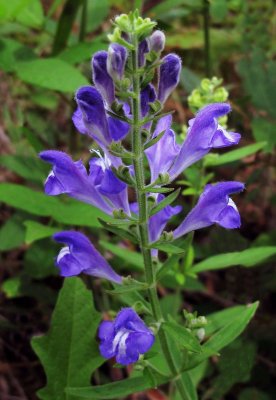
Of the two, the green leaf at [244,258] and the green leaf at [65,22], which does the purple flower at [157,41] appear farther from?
the green leaf at [65,22]

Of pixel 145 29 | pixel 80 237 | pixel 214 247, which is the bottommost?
pixel 214 247

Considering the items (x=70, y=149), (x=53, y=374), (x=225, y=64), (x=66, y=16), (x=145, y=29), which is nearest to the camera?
(x=145, y=29)

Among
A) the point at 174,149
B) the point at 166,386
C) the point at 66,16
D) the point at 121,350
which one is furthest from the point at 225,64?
the point at 121,350

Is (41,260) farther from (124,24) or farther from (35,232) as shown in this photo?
(124,24)

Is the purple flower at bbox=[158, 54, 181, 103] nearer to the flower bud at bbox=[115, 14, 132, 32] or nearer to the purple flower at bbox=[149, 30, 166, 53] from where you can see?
the purple flower at bbox=[149, 30, 166, 53]

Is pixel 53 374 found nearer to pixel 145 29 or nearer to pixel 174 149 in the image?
pixel 174 149

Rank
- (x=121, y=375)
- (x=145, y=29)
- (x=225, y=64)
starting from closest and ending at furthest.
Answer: (x=145, y=29) < (x=121, y=375) < (x=225, y=64)

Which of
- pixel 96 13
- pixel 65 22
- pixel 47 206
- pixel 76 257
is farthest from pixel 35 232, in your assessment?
pixel 96 13

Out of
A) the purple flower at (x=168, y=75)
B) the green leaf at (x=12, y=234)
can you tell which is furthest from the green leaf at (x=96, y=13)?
the purple flower at (x=168, y=75)

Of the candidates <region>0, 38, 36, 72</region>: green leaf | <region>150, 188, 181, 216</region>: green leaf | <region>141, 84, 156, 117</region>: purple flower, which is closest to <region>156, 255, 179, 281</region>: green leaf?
<region>150, 188, 181, 216</region>: green leaf
